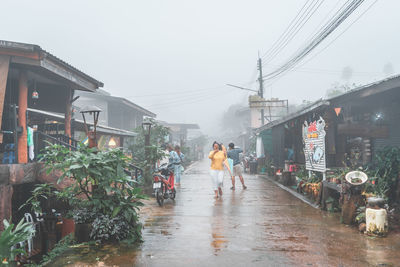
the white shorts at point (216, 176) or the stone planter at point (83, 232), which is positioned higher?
the white shorts at point (216, 176)

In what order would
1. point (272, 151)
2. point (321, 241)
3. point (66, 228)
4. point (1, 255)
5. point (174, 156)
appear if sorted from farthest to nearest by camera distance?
point (272, 151)
point (174, 156)
point (66, 228)
point (321, 241)
point (1, 255)

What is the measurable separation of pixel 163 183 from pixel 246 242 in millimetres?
4826

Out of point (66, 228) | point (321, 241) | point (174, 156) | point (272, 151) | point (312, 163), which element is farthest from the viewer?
point (272, 151)

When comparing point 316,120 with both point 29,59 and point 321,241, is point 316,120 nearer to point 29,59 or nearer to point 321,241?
point 321,241

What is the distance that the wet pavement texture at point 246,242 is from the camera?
4.79 meters

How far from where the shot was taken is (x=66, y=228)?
23.5ft

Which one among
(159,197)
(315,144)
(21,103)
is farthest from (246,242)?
(21,103)

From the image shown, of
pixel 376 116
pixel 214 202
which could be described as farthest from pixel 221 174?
pixel 376 116

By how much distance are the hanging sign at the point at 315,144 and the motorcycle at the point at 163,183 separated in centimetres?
468

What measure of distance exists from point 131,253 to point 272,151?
17.1 m

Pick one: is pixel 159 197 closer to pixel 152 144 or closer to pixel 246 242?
pixel 246 242

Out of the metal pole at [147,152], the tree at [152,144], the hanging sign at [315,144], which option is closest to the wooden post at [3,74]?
the metal pole at [147,152]

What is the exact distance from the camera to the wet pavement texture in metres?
4.79

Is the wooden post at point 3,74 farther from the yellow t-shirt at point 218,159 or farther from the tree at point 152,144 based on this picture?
the tree at point 152,144
